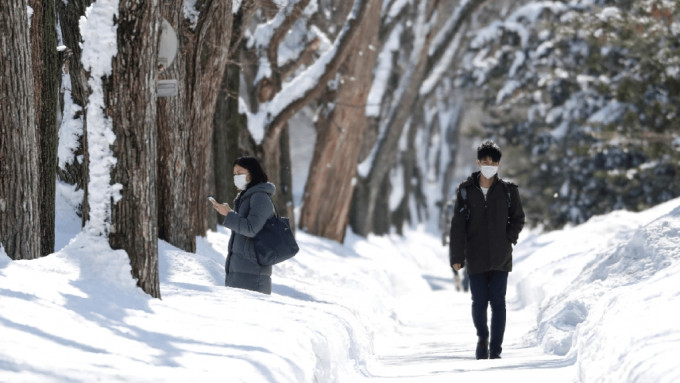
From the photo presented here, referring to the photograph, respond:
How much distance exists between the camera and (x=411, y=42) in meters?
29.3

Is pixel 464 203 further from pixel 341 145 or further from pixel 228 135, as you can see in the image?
pixel 341 145

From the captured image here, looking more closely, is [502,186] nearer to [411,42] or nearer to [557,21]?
[557,21]

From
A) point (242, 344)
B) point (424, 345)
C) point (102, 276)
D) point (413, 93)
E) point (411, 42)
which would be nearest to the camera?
point (242, 344)


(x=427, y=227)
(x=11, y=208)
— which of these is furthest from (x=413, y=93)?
(x=427, y=227)

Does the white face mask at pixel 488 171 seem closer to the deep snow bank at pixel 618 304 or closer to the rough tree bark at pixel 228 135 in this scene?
the deep snow bank at pixel 618 304

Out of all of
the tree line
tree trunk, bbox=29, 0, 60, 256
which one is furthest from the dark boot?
tree trunk, bbox=29, 0, 60, 256

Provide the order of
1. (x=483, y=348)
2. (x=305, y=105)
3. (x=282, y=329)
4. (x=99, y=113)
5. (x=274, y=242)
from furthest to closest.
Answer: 1. (x=305, y=105)
2. (x=483, y=348)
3. (x=274, y=242)
4. (x=99, y=113)
5. (x=282, y=329)

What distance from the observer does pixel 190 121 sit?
38.4 ft

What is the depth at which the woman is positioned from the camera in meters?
8.65

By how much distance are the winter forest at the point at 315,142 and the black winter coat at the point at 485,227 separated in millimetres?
845

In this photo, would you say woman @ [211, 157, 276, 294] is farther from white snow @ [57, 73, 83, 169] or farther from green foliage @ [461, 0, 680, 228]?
green foliage @ [461, 0, 680, 228]

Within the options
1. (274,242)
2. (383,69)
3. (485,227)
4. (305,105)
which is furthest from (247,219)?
(383,69)

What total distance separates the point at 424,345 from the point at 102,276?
491cm

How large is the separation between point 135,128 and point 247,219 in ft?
4.49
